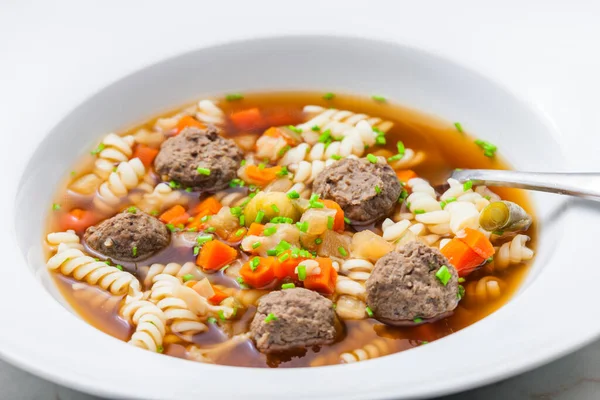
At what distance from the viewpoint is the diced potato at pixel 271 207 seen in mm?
5312

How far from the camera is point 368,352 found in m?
4.53

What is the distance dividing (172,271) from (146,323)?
543 millimetres

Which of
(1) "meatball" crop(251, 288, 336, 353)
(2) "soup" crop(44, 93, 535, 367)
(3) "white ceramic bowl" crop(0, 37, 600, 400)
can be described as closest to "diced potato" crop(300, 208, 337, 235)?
(2) "soup" crop(44, 93, 535, 367)

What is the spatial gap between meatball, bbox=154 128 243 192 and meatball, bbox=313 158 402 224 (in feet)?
2.36

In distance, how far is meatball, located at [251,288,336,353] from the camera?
4.48 metres

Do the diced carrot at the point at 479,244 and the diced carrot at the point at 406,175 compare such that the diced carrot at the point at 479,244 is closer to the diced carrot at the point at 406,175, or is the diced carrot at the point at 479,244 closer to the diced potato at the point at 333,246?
the diced potato at the point at 333,246

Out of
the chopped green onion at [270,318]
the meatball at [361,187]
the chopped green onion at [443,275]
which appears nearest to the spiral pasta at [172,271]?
the chopped green onion at [270,318]

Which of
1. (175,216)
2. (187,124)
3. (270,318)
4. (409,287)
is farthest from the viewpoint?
(187,124)

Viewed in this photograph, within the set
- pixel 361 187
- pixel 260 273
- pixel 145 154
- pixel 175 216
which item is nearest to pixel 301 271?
pixel 260 273

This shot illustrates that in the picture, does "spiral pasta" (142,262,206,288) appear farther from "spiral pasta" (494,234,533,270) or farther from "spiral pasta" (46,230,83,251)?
"spiral pasta" (494,234,533,270)

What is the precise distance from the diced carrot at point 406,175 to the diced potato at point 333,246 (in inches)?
34.5

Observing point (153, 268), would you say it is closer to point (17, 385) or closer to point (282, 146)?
point (17, 385)

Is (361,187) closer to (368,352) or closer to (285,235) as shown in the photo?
(285,235)

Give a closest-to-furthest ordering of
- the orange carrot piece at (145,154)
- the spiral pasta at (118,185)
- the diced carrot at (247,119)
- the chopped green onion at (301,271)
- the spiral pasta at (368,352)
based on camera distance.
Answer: the spiral pasta at (368,352) → the chopped green onion at (301,271) → the spiral pasta at (118,185) → the orange carrot piece at (145,154) → the diced carrot at (247,119)
